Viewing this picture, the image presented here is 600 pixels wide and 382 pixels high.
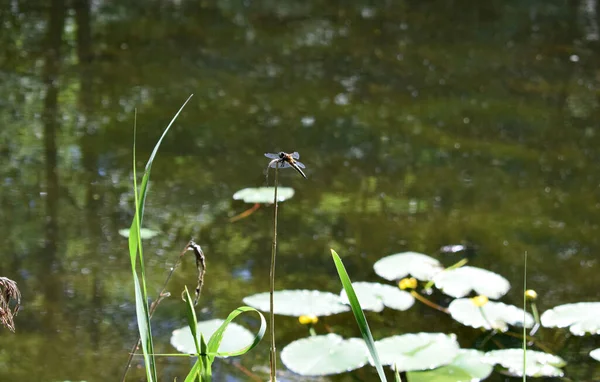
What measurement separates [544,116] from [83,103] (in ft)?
4.97

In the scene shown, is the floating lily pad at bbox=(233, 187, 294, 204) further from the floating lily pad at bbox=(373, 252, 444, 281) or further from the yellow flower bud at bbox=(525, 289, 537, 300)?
the yellow flower bud at bbox=(525, 289, 537, 300)

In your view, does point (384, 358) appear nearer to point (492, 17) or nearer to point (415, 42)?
point (415, 42)

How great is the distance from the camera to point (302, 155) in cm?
205

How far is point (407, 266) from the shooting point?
1453 mm

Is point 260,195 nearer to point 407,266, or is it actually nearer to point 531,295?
point 407,266

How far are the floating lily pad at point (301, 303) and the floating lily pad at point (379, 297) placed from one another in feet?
0.07

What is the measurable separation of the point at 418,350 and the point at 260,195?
0.67m

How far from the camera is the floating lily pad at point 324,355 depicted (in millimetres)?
1140

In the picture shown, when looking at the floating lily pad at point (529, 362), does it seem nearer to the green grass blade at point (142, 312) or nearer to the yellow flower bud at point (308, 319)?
the yellow flower bud at point (308, 319)

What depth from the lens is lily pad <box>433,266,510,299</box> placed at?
138 cm

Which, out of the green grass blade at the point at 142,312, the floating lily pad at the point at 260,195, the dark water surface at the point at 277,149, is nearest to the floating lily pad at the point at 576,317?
the dark water surface at the point at 277,149

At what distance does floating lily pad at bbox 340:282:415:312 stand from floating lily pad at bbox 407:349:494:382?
0.62 feet

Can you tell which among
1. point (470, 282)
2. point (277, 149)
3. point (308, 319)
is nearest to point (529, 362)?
point (470, 282)

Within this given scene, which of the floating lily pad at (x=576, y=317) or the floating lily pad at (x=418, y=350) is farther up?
the floating lily pad at (x=576, y=317)
